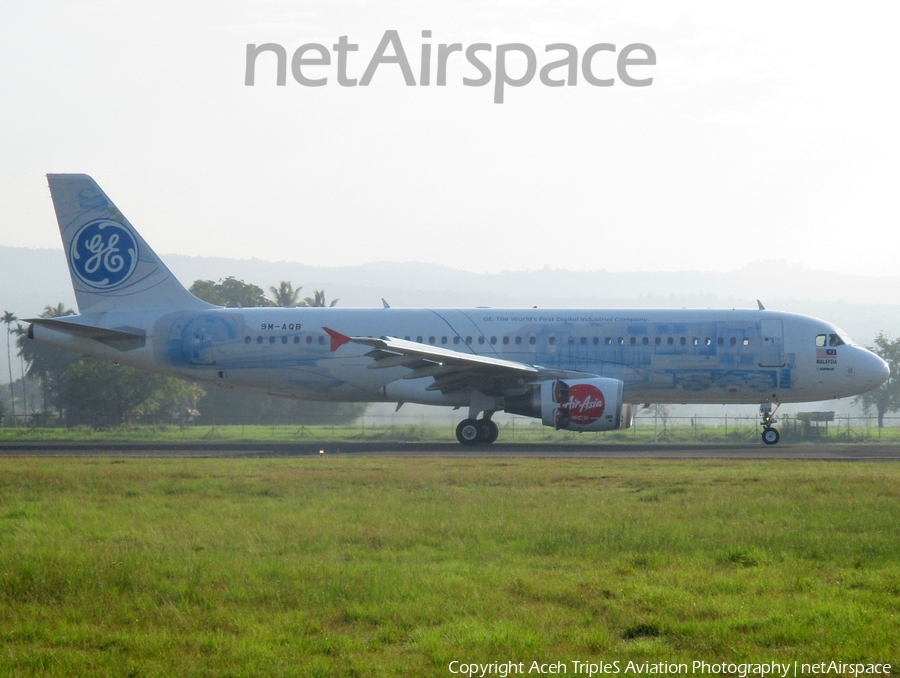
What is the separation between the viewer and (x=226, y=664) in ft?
24.3

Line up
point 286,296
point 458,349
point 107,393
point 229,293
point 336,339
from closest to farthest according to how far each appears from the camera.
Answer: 1. point 336,339
2. point 458,349
3. point 107,393
4. point 229,293
5. point 286,296

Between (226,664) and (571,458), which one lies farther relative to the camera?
(571,458)

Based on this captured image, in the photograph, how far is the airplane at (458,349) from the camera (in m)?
29.5

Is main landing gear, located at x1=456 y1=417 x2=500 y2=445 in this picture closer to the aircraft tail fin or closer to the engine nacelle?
the engine nacelle

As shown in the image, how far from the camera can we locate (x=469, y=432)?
100ft

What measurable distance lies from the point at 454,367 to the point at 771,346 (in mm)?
9344


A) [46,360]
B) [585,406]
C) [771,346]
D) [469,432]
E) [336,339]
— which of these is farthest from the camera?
[46,360]

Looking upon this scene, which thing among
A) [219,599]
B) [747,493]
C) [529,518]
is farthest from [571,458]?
[219,599]

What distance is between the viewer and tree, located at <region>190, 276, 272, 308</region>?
3324 inches

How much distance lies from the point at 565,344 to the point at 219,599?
73.1ft

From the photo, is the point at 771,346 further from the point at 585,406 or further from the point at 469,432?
the point at 469,432

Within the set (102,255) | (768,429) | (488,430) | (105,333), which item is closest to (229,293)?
(102,255)

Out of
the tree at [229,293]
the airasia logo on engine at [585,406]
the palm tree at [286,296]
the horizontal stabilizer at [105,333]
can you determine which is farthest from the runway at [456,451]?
the palm tree at [286,296]

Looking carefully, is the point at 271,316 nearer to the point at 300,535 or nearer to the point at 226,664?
the point at 300,535
